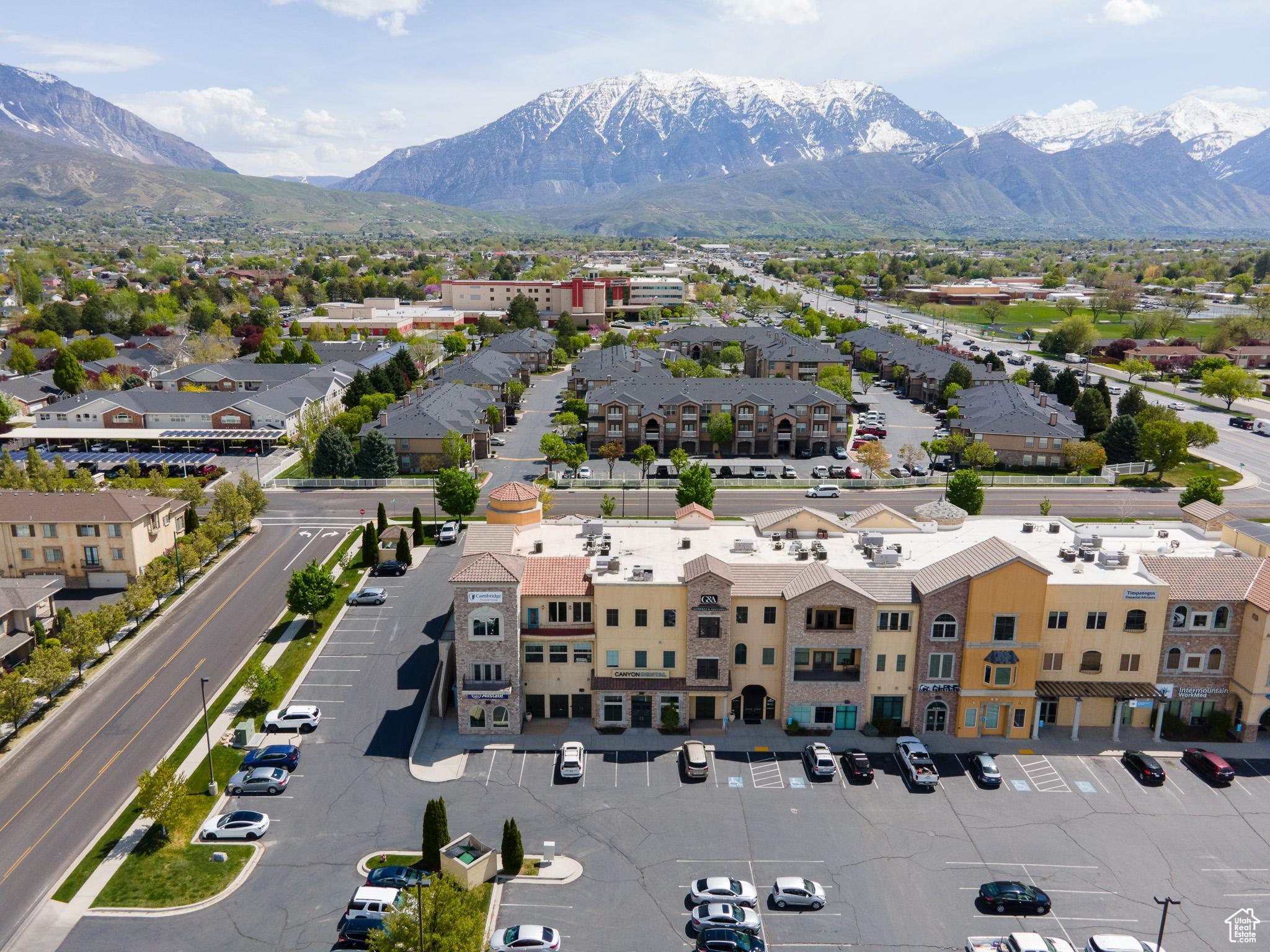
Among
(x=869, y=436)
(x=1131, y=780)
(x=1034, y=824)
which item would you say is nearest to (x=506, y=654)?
(x=1034, y=824)

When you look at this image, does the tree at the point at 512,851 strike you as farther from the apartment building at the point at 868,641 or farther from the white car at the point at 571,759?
the apartment building at the point at 868,641

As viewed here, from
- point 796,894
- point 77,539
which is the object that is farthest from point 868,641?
point 77,539

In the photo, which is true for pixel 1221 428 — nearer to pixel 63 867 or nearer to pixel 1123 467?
pixel 1123 467

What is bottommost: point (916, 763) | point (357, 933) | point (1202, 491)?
point (357, 933)

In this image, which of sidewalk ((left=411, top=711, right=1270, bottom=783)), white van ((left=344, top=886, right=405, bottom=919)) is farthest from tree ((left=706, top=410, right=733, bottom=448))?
white van ((left=344, top=886, right=405, bottom=919))

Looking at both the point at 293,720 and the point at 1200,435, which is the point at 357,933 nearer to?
the point at 293,720

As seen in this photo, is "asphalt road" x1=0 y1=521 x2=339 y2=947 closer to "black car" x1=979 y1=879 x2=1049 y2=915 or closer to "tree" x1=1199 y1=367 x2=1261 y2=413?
"black car" x1=979 y1=879 x2=1049 y2=915

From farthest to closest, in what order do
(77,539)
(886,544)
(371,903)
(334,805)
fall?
(77,539) → (886,544) → (334,805) → (371,903)
